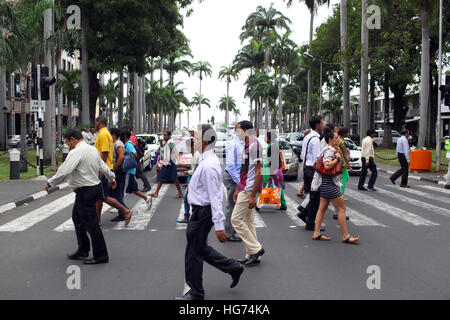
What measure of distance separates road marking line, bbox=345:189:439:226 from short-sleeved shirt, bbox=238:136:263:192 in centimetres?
428

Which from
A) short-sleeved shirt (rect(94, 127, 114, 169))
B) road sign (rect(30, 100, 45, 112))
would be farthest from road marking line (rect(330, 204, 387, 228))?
road sign (rect(30, 100, 45, 112))

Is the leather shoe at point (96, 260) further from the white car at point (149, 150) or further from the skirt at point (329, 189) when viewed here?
the white car at point (149, 150)

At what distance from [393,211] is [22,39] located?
1539 cm

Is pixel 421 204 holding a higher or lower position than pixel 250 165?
Result: lower

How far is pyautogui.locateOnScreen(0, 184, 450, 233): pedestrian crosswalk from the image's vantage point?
952 cm

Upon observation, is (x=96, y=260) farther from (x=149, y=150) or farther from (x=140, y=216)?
(x=149, y=150)

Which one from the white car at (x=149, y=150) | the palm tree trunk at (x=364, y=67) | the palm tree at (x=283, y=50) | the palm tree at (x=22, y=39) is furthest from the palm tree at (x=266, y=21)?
the palm tree at (x=22, y=39)

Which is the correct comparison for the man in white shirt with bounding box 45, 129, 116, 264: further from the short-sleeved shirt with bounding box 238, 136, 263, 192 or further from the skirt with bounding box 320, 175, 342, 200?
the skirt with bounding box 320, 175, 342, 200

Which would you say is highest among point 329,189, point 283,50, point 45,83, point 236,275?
point 283,50

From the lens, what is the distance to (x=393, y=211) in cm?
1113

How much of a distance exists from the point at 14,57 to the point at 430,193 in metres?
16.2

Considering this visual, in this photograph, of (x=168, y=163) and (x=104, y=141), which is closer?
(x=104, y=141)

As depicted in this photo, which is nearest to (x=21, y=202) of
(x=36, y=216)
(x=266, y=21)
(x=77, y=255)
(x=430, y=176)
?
(x=36, y=216)
